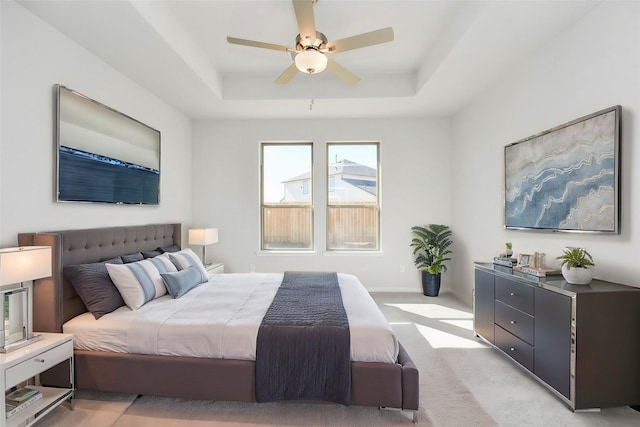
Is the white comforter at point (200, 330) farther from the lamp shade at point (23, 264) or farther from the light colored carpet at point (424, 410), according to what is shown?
the lamp shade at point (23, 264)

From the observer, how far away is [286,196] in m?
5.12

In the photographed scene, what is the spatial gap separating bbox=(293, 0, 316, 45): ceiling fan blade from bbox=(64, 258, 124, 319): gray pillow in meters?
2.53

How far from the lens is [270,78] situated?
163 inches

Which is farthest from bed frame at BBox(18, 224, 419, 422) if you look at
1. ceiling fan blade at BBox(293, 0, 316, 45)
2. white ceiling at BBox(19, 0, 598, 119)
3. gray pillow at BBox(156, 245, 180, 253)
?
ceiling fan blade at BBox(293, 0, 316, 45)

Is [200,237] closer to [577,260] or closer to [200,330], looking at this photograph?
[200,330]

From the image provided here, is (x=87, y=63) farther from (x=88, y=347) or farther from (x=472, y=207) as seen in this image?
(x=472, y=207)

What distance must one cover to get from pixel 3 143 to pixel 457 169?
16.9ft

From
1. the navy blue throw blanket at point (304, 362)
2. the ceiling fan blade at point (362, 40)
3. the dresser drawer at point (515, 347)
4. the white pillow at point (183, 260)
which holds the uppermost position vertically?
the ceiling fan blade at point (362, 40)

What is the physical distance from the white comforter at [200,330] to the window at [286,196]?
2.59 metres

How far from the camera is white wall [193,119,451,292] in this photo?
4.93m

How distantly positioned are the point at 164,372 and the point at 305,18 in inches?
105

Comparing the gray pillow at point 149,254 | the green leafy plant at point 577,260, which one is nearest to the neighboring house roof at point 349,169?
the gray pillow at point 149,254

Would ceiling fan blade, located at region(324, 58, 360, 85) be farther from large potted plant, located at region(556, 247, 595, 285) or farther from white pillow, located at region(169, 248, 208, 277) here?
white pillow, located at region(169, 248, 208, 277)

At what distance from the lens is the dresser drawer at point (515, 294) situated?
239 centimetres
